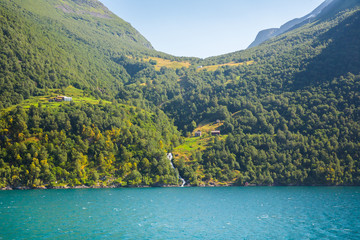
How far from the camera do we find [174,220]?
2778 inches

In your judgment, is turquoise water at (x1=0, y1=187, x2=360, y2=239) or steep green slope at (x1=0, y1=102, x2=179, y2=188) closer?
turquoise water at (x1=0, y1=187, x2=360, y2=239)

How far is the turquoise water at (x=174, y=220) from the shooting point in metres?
55.8

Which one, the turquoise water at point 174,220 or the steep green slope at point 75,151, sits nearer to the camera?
the turquoise water at point 174,220

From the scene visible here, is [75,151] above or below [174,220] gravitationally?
above

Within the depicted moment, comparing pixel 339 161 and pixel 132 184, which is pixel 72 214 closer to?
pixel 132 184

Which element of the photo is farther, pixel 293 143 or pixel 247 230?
pixel 293 143

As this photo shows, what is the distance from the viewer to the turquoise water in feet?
183

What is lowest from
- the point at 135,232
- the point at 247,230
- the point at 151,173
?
the point at 151,173

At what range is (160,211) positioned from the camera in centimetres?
8106

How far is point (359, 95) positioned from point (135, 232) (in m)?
199

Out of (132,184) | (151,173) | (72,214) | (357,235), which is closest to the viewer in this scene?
(357,235)

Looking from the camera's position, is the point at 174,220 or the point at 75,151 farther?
the point at 75,151

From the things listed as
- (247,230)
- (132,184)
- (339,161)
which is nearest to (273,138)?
(339,161)

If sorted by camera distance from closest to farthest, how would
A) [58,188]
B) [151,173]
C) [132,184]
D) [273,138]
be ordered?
[58,188] < [132,184] < [151,173] < [273,138]
